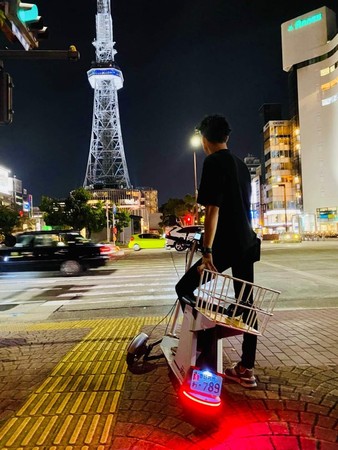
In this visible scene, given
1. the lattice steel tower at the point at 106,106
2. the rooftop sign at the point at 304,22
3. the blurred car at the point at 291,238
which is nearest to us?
the blurred car at the point at 291,238

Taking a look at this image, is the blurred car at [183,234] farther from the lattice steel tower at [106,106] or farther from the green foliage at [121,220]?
the lattice steel tower at [106,106]

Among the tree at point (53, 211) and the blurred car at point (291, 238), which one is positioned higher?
the tree at point (53, 211)

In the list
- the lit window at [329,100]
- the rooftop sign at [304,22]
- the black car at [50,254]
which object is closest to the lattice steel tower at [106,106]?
the rooftop sign at [304,22]

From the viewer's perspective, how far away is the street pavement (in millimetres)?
2574

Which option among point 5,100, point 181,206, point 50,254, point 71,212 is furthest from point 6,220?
point 5,100

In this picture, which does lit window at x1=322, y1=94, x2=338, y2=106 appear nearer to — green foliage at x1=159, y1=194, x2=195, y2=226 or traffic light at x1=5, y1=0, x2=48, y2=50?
green foliage at x1=159, y1=194, x2=195, y2=226

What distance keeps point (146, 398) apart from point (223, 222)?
156cm

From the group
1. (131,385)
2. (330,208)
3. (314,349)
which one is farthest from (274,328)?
(330,208)

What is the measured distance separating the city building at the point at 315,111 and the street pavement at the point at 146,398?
77.8 meters

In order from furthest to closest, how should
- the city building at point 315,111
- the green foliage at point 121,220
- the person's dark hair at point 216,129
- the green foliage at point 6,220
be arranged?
the city building at point 315,111 < the green foliage at point 121,220 < the green foliage at point 6,220 < the person's dark hair at point 216,129

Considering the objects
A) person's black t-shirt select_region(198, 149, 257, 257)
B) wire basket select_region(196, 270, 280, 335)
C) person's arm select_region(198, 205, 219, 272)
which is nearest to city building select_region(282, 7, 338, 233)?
person's black t-shirt select_region(198, 149, 257, 257)

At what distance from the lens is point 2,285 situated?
12664 millimetres

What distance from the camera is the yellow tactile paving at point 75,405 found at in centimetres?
262

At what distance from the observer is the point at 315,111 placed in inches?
3209
